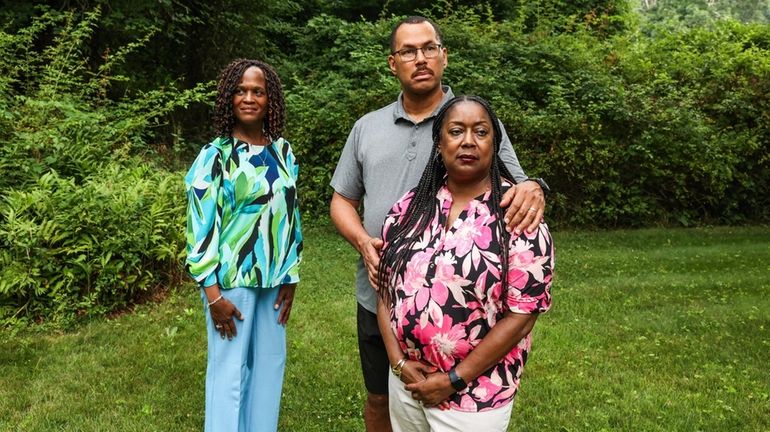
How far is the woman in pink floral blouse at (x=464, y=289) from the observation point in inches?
82.4

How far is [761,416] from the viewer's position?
4.23m

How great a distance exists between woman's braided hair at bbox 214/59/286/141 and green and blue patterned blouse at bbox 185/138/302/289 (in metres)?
0.07

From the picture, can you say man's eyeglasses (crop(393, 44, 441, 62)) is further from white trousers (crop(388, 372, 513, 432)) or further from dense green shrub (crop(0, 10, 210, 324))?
dense green shrub (crop(0, 10, 210, 324))

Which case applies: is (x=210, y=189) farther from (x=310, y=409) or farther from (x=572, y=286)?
(x=572, y=286)

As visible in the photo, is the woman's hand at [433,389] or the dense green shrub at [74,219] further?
the dense green shrub at [74,219]

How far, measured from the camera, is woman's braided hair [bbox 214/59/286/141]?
3.06 meters

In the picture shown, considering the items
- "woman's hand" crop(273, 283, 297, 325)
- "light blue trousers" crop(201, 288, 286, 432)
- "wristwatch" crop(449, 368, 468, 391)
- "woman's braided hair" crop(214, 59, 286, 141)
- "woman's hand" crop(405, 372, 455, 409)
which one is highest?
"woman's braided hair" crop(214, 59, 286, 141)

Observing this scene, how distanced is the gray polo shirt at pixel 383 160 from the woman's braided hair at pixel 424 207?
0.28 meters

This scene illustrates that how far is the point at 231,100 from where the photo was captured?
3.06 metres

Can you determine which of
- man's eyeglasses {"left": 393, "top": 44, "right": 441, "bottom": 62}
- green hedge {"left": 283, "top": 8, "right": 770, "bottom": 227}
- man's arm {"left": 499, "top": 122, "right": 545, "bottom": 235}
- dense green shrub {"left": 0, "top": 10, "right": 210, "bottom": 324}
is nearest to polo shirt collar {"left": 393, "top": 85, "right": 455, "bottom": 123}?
man's eyeglasses {"left": 393, "top": 44, "right": 441, "bottom": 62}

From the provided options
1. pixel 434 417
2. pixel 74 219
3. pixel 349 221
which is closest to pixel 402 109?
pixel 349 221

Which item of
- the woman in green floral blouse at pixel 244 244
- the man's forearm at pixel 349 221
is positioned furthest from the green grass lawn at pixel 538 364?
the man's forearm at pixel 349 221

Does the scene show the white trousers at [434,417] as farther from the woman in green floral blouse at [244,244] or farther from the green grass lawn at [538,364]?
the green grass lawn at [538,364]

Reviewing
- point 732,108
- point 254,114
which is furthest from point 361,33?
point 254,114
